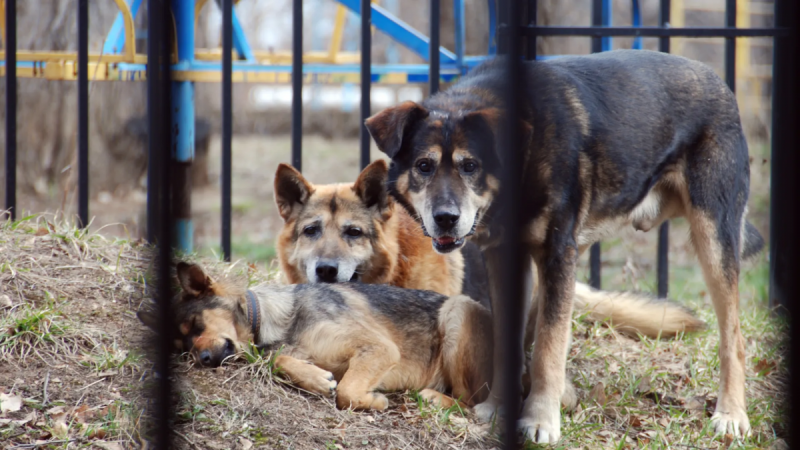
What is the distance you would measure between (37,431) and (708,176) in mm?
3791

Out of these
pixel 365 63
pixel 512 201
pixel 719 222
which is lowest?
pixel 719 222

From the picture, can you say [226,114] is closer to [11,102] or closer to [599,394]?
[11,102]

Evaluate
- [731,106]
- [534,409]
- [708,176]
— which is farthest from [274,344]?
[731,106]

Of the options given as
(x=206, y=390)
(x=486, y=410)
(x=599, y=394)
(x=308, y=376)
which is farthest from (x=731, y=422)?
(x=206, y=390)

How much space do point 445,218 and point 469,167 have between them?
0.35 metres

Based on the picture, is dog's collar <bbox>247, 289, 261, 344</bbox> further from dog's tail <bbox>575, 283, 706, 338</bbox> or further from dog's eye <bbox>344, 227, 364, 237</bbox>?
dog's tail <bbox>575, 283, 706, 338</bbox>

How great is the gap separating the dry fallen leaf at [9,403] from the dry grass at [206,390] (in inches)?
0.8

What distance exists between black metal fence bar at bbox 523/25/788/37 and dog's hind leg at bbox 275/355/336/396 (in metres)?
2.18

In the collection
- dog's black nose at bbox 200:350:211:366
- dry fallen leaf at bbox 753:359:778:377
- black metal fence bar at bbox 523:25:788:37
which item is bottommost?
dry fallen leaf at bbox 753:359:778:377

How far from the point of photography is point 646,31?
3.40 m

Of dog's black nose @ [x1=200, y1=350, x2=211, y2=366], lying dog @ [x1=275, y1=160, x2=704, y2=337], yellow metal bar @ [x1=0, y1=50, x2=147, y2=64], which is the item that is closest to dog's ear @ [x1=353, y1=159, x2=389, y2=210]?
lying dog @ [x1=275, y1=160, x2=704, y2=337]

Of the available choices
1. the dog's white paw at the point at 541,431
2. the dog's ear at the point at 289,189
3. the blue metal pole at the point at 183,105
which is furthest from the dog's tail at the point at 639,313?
the blue metal pole at the point at 183,105

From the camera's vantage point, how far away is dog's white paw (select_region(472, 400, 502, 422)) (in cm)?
409

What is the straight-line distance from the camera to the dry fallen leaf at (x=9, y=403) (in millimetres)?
3562
